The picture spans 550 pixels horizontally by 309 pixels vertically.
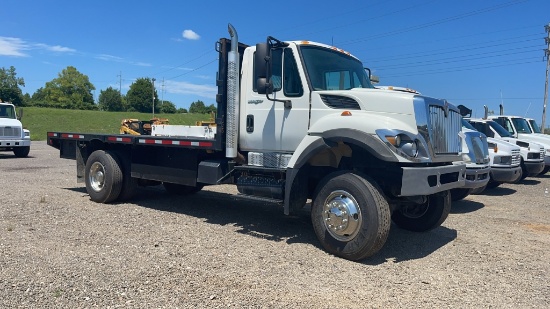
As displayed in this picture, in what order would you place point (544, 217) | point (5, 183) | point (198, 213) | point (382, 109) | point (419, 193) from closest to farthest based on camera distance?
point (419, 193), point (382, 109), point (198, 213), point (544, 217), point (5, 183)

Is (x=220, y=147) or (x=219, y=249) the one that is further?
(x=220, y=147)

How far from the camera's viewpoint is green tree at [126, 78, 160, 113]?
100 meters

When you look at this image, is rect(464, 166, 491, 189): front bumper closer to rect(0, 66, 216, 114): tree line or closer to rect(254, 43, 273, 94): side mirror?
rect(254, 43, 273, 94): side mirror

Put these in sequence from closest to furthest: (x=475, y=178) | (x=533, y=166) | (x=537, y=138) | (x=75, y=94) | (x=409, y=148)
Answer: (x=409, y=148)
(x=475, y=178)
(x=533, y=166)
(x=537, y=138)
(x=75, y=94)

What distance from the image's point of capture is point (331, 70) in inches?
249

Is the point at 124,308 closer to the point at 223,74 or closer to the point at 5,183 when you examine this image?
the point at 223,74

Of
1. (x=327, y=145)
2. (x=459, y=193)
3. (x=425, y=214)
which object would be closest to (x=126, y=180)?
(x=327, y=145)

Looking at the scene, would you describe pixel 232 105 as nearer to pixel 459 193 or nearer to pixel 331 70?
pixel 331 70

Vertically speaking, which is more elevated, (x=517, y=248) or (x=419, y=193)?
(x=419, y=193)

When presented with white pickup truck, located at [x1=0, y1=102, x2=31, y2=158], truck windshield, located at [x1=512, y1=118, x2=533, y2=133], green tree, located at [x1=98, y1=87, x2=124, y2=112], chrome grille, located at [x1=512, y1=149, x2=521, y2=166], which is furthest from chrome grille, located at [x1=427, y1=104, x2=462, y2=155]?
green tree, located at [x1=98, y1=87, x2=124, y2=112]

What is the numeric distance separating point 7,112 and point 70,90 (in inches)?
4687

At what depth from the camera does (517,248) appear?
6.16m

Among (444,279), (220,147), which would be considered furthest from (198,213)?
(444,279)

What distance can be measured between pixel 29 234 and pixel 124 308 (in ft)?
9.94
